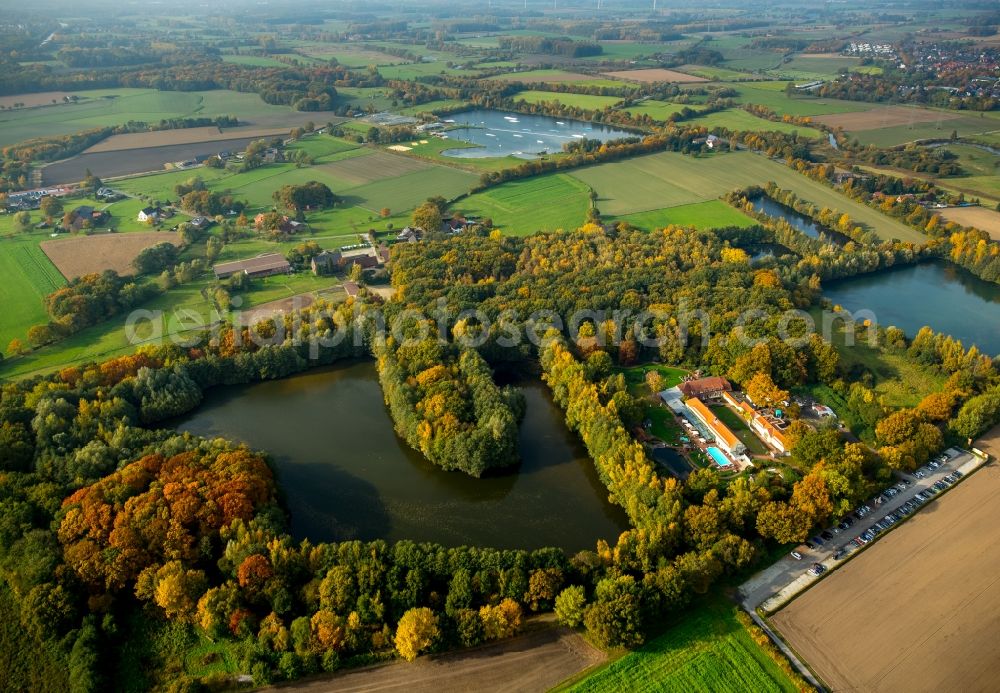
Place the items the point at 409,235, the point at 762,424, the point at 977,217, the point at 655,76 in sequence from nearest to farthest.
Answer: the point at 762,424 < the point at 409,235 < the point at 977,217 < the point at 655,76

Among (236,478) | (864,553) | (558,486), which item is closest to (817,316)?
(864,553)

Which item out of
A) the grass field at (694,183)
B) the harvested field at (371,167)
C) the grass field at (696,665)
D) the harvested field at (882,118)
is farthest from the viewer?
the harvested field at (882,118)

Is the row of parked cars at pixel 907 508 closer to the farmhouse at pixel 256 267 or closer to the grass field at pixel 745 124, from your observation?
the farmhouse at pixel 256 267

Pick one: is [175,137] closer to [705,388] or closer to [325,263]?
[325,263]

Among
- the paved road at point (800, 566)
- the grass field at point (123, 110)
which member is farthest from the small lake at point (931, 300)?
the grass field at point (123, 110)

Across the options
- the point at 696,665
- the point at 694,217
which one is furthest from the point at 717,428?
the point at 694,217

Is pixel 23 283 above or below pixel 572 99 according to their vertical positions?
below

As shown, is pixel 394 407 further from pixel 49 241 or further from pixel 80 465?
pixel 49 241
